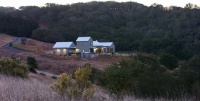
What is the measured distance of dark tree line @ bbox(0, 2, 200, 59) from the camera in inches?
2559

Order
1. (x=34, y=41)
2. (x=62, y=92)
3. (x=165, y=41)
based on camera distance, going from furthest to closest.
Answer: (x=34, y=41)
(x=165, y=41)
(x=62, y=92)

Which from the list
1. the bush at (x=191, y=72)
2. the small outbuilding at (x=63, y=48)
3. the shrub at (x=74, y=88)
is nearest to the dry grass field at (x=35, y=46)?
the small outbuilding at (x=63, y=48)

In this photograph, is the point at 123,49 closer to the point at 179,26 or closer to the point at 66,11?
the point at 179,26

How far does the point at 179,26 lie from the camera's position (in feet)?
253

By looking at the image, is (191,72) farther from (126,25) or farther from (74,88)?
(126,25)

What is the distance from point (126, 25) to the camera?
89.4 metres

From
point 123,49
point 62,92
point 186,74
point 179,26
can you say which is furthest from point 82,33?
point 62,92

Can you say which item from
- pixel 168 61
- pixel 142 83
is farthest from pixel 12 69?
pixel 168 61

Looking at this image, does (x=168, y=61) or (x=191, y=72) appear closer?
(x=191, y=72)

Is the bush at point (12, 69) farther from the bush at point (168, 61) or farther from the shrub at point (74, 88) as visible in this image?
the bush at point (168, 61)

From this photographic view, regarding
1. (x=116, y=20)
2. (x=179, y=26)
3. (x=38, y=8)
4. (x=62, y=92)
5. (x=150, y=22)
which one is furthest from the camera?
(x=38, y=8)

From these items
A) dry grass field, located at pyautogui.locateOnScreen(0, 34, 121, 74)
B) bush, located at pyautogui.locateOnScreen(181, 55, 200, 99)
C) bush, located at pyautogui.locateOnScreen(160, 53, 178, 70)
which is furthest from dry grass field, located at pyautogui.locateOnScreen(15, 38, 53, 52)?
bush, located at pyautogui.locateOnScreen(181, 55, 200, 99)

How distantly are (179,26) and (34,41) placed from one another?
33117 millimetres

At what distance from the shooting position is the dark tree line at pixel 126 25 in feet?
213
